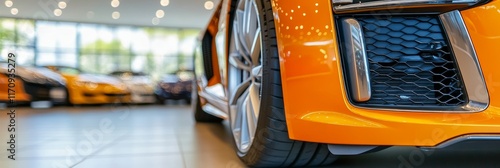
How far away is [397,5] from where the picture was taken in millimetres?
1011

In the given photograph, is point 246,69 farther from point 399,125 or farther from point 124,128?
point 124,128

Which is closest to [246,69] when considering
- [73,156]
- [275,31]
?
[275,31]

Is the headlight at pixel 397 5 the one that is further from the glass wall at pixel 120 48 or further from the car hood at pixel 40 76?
the glass wall at pixel 120 48

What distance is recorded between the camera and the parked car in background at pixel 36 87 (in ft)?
16.5

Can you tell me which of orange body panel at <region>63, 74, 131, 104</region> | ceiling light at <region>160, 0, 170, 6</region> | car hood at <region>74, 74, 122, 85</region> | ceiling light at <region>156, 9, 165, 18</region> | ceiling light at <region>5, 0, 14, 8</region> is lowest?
orange body panel at <region>63, 74, 131, 104</region>

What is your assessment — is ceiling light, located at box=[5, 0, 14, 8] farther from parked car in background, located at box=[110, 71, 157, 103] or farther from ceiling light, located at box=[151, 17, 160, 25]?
ceiling light, located at box=[151, 17, 160, 25]

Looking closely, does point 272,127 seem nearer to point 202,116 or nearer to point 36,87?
point 202,116

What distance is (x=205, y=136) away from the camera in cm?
245

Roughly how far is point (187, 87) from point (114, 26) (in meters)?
6.86

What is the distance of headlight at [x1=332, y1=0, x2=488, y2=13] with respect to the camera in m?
0.98

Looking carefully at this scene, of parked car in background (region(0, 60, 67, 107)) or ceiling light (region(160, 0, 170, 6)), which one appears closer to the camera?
parked car in background (region(0, 60, 67, 107))

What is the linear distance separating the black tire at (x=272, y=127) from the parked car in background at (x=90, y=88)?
5.54 meters

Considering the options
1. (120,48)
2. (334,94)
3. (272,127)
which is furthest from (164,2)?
(334,94)

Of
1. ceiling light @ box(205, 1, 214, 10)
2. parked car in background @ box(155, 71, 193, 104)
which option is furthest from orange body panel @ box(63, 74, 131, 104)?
ceiling light @ box(205, 1, 214, 10)
